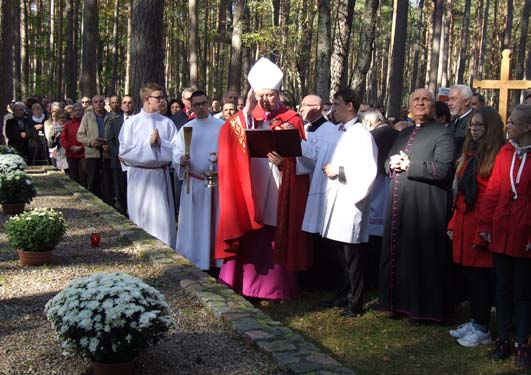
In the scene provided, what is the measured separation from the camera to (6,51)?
15.3m

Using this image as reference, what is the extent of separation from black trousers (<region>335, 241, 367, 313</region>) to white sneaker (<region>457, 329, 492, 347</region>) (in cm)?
105

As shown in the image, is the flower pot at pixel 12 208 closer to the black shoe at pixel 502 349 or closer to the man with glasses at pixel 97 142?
the man with glasses at pixel 97 142

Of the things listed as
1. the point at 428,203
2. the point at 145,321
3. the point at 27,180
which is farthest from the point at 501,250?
the point at 27,180

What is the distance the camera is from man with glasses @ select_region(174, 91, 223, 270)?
7863mm

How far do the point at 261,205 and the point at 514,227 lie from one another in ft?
8.76

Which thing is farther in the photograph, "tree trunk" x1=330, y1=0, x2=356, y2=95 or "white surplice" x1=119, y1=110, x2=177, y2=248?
"tree trunk" x1=330, y1=0, x2=356, y2=95

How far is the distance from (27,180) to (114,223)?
145 centimetres

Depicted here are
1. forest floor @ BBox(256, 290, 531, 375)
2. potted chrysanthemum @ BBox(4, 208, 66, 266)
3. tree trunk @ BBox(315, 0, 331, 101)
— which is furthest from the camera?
tree trunk @ BBox(315, 0, 331, 101)

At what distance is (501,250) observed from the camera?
190 inches

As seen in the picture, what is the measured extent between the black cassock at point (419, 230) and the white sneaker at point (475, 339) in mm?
512

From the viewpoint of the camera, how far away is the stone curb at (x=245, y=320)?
13.0 feet

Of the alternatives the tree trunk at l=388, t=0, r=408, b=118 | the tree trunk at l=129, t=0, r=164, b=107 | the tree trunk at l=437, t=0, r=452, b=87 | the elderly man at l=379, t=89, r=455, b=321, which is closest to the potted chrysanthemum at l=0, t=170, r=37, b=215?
the tree trunk at l=129, t=0, r=164, b=107

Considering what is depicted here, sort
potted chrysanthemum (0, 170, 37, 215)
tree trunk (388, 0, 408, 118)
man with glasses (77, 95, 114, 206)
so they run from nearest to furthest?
potted chrysanthemum (0, 170, 37, 215), man with glasses (77, 95, 114, 206), tree trunk (388, 0, 408, 118)

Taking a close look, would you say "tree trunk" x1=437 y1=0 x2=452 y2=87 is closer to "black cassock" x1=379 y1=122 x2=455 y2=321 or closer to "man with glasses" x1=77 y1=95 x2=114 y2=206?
"man with glasses" x1=77 y1=95 x2=114 y2=206
